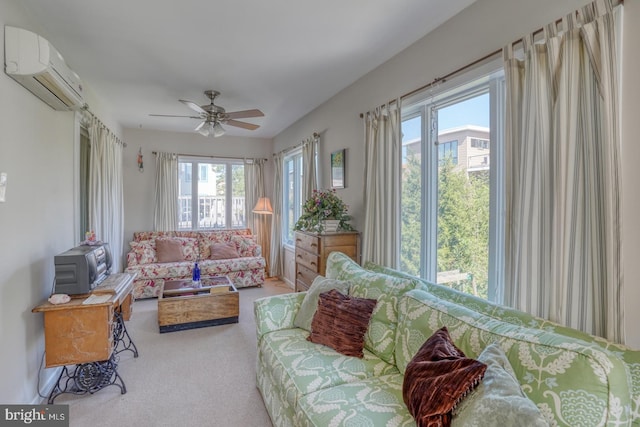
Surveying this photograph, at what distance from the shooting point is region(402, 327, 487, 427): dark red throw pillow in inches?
45.0

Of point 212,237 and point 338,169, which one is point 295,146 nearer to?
point 338,169

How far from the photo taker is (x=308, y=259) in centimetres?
338

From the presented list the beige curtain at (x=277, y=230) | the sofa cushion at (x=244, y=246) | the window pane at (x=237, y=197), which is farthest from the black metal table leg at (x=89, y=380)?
the window pane at (x=237, y=197)

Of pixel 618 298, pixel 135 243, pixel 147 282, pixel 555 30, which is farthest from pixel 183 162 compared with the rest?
pixel 618 298

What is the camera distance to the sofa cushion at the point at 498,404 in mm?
956

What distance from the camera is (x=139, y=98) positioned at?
12.9 ft

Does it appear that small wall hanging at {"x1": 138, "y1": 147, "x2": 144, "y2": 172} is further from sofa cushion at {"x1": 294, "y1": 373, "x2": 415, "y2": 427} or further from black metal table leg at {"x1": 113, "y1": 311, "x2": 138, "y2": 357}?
sofa cushion at {"x1": 294, "y1": 373, "x2": 415, "y2": 427}

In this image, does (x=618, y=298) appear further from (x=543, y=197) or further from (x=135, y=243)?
(x=135, y=243)

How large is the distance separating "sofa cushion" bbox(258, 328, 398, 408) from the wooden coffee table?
1.69 meters

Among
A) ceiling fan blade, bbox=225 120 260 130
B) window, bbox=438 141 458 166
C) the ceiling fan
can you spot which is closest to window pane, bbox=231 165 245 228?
ceiling fan blade, bbox=225 120 260 130

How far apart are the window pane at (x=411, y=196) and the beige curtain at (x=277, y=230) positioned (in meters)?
3.32

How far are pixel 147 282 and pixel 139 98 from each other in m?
2.61

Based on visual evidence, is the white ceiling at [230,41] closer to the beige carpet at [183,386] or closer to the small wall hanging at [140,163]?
the small wall hanging at [140,163]

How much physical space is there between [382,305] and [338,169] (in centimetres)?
207
